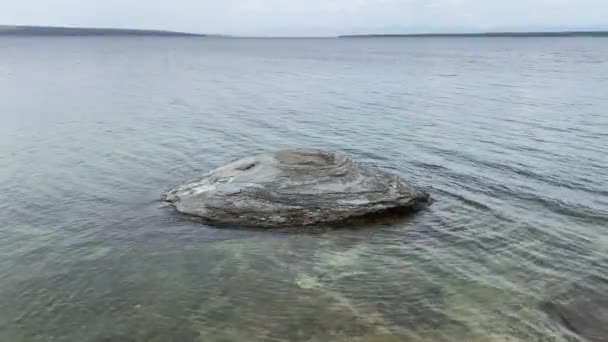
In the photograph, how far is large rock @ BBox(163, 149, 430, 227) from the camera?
19375 mm

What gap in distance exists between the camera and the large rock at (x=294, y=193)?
19.4 meters

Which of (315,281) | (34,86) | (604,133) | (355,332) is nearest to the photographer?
(355,332)

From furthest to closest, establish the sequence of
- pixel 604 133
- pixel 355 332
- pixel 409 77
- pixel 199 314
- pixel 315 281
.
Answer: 1. pixel 409 77
2. pixel 604 133
3. pixel 315 281
4. pixel 199 314
5. pixel 355 332

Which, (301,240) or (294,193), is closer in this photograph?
(301,240)

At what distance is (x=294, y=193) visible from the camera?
2002 cm

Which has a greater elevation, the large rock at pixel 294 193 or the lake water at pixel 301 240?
the large rock at pixel 294 193

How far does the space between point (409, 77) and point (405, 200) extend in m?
61.2

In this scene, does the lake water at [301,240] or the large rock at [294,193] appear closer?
the lake water at [301,240]

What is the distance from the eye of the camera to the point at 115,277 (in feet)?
51.5

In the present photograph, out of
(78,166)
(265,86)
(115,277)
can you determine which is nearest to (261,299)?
(115,277)

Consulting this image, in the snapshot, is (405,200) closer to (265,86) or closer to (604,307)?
(604,307)

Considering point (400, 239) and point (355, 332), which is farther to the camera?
point (400, 239)

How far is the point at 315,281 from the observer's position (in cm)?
1532

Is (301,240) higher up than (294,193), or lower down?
lower down
